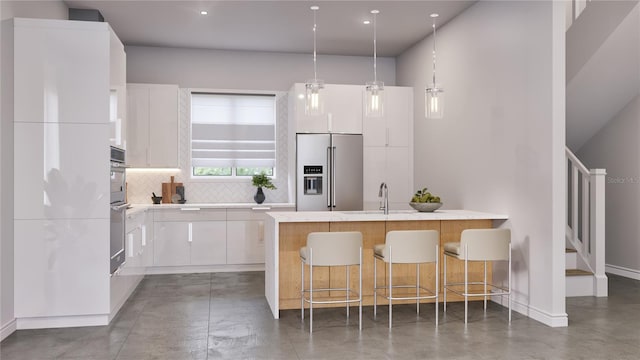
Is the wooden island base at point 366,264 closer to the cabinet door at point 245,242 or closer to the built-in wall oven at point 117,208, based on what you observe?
the built-in wall oven at point 117,208

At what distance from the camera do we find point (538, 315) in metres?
4.51

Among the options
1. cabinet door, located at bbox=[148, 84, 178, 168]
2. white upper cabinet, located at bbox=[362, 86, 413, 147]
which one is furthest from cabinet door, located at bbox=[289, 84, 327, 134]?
cabinet door, located at bbox=[148, 84, 178, 168]

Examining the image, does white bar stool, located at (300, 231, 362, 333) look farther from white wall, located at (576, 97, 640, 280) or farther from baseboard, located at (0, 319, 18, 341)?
white wall, located at (576, 97, 640, 280)

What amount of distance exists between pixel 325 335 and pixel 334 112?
359cm

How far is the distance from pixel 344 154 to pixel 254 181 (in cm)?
134

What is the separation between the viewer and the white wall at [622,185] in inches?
254

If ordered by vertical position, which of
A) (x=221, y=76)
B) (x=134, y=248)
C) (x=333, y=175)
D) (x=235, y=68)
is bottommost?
(x=134, y=248)

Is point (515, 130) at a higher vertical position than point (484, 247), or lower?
higher

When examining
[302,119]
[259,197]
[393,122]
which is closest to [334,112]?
[302,119]

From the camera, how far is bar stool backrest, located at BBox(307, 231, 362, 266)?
425 centimetres

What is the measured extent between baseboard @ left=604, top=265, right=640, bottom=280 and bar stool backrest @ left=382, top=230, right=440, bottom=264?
138 inches

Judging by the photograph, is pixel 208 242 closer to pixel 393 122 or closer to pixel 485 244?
pixel 393 122

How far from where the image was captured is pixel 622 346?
3.81m

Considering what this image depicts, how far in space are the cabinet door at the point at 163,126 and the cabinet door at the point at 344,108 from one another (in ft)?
6.70
